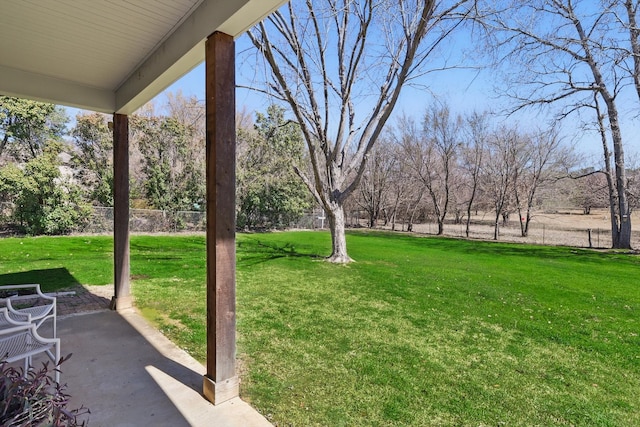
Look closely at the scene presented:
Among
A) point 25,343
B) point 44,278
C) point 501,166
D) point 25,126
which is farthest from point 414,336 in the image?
point 501,166

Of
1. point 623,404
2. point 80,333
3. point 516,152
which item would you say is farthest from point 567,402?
point 516,152

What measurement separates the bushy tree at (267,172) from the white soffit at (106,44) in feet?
42.9

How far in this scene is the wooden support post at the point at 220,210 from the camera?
2.13m

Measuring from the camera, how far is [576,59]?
1226 cm

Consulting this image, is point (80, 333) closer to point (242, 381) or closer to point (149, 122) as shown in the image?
point (242, 381)

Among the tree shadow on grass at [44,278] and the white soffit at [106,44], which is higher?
the white soffit at [106,44]

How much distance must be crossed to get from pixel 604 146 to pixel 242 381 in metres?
17.5

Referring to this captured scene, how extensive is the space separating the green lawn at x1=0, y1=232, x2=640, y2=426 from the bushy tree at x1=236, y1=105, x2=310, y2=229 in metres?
9.20

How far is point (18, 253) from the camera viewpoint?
8.02 m

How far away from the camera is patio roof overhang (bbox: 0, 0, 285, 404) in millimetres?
2125

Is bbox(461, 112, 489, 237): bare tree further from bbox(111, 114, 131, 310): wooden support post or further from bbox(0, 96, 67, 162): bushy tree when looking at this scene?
bbox(0, 96, 67, 162): bushy tree

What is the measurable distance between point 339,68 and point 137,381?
363 inches

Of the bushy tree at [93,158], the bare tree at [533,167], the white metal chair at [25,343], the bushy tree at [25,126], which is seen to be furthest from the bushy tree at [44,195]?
the bare tree at [533,167]

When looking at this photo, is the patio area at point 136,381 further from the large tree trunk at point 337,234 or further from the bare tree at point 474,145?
the bare tree at point 474,145
